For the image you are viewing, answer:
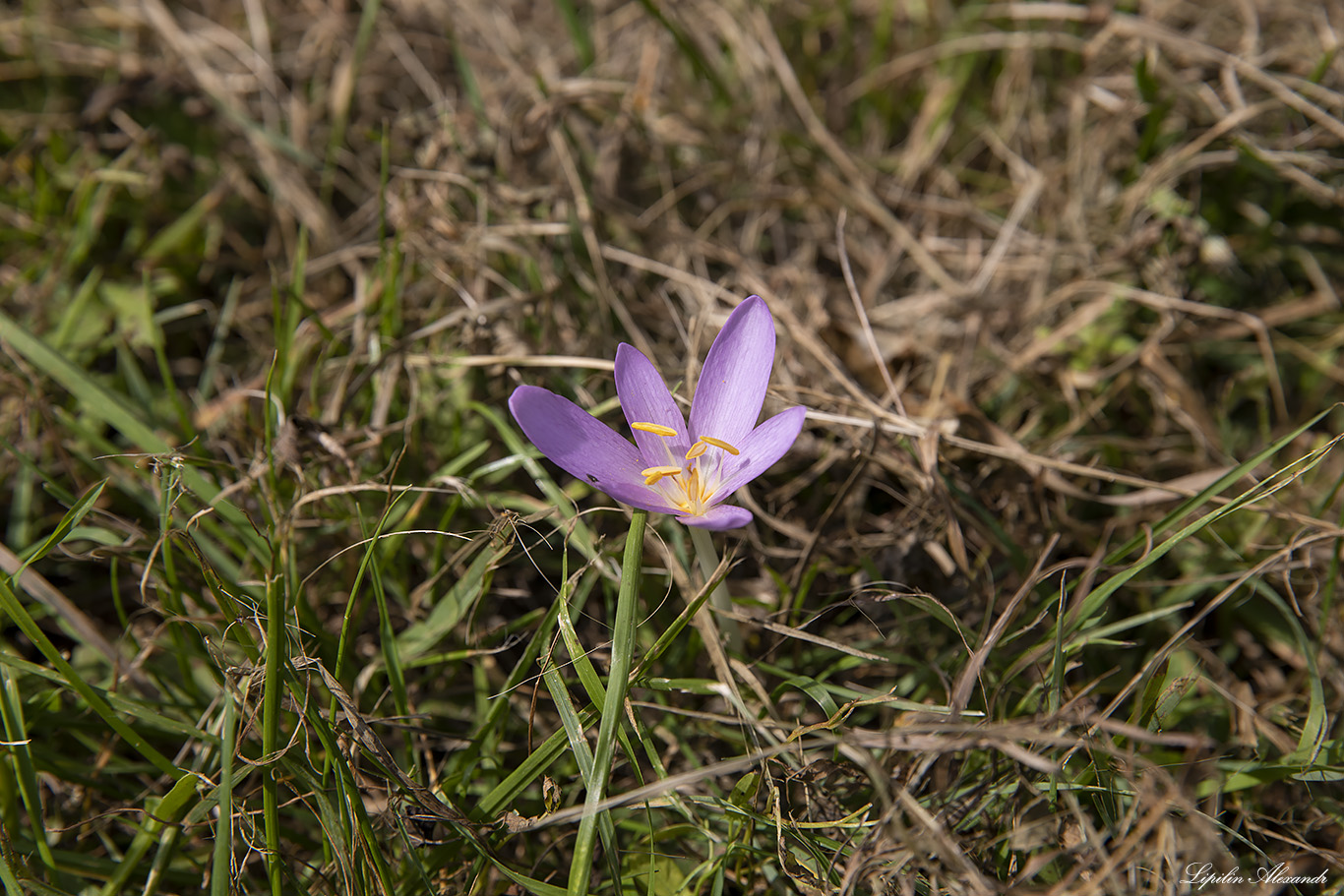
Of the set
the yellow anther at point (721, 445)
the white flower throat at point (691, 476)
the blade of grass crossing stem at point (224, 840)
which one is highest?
the yellow anther at point (721, 445)

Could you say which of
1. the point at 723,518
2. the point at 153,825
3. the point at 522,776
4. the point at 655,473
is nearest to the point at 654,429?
the point at 655,473

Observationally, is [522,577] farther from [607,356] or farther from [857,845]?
[857,845]

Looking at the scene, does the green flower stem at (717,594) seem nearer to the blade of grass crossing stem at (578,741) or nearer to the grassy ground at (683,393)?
the grassy ground at (683,393)

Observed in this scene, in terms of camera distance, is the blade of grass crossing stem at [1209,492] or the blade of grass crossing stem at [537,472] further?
the blade of grass crossing stem at [537,472]

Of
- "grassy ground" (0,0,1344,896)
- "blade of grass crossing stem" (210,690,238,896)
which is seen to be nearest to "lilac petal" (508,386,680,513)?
"grassy ground" (0,0,1344,896)

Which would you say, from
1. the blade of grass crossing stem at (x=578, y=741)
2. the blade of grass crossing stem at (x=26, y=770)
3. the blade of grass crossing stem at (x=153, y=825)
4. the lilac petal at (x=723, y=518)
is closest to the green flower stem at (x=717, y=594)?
the lilac petal at (x=723, y=518)

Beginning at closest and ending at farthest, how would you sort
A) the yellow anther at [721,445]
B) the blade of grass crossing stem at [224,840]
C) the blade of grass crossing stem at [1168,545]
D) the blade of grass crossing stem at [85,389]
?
the blade of grass crossing stem at [224,840] → the yellow anther at [721,445] → the blade of grass crossing stem at [1168,545] → the blade of grass crossing stem at [85,389]

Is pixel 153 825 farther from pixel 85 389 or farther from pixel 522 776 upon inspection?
pixel 85 389
